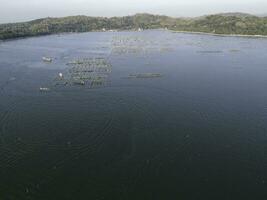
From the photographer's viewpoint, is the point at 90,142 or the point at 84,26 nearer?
the point at 90,142

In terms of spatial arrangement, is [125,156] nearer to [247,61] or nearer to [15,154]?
[15,154]

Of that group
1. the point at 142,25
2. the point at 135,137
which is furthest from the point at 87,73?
the point at 142,25

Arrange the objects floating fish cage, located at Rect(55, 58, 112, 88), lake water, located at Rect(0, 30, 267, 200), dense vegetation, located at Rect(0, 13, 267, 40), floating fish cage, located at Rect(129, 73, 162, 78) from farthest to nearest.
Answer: dense vegetation, located at Rect(0, 13, 267, 40) < floating fish cage, located at Rect(129, 73, 162, 78) < floating fish cage, located at Rect(55, 58, 112, 88) < lake water, located at Rect(0, 30, 267, 200)

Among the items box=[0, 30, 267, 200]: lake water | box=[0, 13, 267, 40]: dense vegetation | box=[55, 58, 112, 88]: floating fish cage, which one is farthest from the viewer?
box=[0, 13, 267, 40]: dense vegetation

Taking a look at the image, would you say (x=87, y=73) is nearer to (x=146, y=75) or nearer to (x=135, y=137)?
(x=146, y=75)

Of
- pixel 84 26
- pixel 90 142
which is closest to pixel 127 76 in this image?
pixel 90 142

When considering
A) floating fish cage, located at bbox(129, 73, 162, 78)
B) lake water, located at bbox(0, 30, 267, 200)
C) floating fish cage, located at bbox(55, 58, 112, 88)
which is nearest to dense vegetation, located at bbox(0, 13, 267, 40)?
floating fish cage, located at bbox(55, 58, 112, 88)

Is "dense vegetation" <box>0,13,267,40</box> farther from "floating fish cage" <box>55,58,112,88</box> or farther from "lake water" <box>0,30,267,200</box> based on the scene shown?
"lake water" <box>0,30,267,200</box>

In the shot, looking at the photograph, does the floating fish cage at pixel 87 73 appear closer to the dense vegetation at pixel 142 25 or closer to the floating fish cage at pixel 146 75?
the floating fish cage at pixel 146 75
